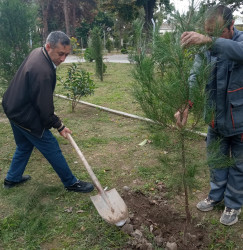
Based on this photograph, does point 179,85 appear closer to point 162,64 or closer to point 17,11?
point 162,64

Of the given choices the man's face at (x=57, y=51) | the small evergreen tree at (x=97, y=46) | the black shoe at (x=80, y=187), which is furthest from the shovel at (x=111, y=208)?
the small evergreen tree at (x=97, y=46)

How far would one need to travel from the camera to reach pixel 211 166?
8.21 feet

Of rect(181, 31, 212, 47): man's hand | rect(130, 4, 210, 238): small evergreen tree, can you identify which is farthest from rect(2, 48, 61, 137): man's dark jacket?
rect(181, 31, 212, 47): man's hand

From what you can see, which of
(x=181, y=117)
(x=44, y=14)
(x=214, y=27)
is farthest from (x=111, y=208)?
(x=44, y=14)

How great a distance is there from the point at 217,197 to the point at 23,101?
235 cm

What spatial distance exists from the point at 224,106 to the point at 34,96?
1.91m

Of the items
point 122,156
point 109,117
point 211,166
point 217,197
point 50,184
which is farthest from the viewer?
point 109,117

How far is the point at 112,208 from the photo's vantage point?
283 centimetres

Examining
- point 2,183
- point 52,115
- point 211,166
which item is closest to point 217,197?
point 211,166

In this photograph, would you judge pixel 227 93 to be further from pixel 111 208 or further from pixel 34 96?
pixel 34 96

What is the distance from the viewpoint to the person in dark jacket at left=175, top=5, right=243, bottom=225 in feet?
6.53

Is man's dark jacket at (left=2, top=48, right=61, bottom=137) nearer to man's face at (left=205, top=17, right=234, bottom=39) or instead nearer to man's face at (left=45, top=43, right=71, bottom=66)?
man's face at (left=45, top=43, right=71, bottom=66)

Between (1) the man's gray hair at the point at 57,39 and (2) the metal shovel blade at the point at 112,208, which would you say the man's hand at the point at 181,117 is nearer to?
(2) the metal shovel blade at the point at 112,208

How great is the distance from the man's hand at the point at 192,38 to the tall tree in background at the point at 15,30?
369 cm
